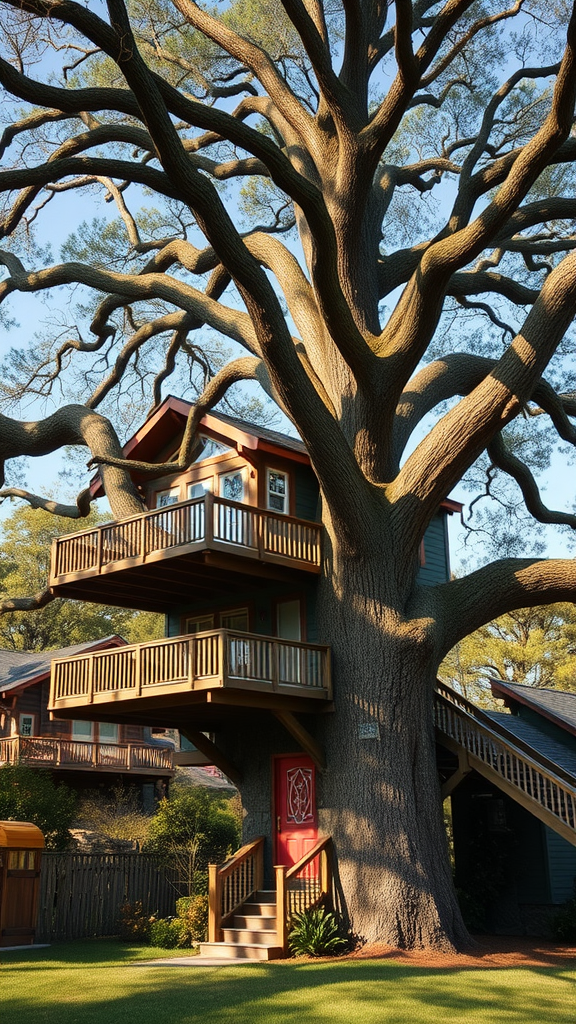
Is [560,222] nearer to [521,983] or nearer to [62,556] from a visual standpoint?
[62,556]

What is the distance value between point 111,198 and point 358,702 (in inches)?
543

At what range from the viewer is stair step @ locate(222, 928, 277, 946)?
54.7 feet

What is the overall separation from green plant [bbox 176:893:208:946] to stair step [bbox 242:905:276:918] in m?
0.92

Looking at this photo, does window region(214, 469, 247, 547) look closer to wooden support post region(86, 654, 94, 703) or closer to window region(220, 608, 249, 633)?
window region(220, 608, 249, 633)

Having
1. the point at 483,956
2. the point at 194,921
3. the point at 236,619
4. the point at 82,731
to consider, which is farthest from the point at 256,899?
the point at 82,731

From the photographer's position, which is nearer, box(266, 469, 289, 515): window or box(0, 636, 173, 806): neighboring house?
box(266, 469, 289, 515): window

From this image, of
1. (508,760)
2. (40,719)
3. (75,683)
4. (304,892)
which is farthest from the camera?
(40,719)

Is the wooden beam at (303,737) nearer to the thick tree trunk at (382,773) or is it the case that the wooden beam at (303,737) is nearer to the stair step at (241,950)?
the thick tree trunk at (382,773)

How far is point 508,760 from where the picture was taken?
710 inches

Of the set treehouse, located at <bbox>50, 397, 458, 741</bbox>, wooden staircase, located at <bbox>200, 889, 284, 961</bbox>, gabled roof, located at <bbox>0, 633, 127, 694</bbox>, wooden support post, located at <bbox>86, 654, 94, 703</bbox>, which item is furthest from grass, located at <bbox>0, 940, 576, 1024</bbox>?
gabled roof, located at <bbox>0, 633, 127, 694</bbox>

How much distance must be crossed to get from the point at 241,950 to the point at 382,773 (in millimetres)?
3665

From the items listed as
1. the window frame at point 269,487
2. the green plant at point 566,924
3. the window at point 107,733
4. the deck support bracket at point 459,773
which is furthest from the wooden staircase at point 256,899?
the window at point 107,733

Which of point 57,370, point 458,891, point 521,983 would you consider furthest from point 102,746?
point 521,983

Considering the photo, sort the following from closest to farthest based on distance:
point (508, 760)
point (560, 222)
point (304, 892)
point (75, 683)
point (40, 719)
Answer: point (304, 892), point (508, 760), point (75, 683), point (560, 222), point (40, 719)
